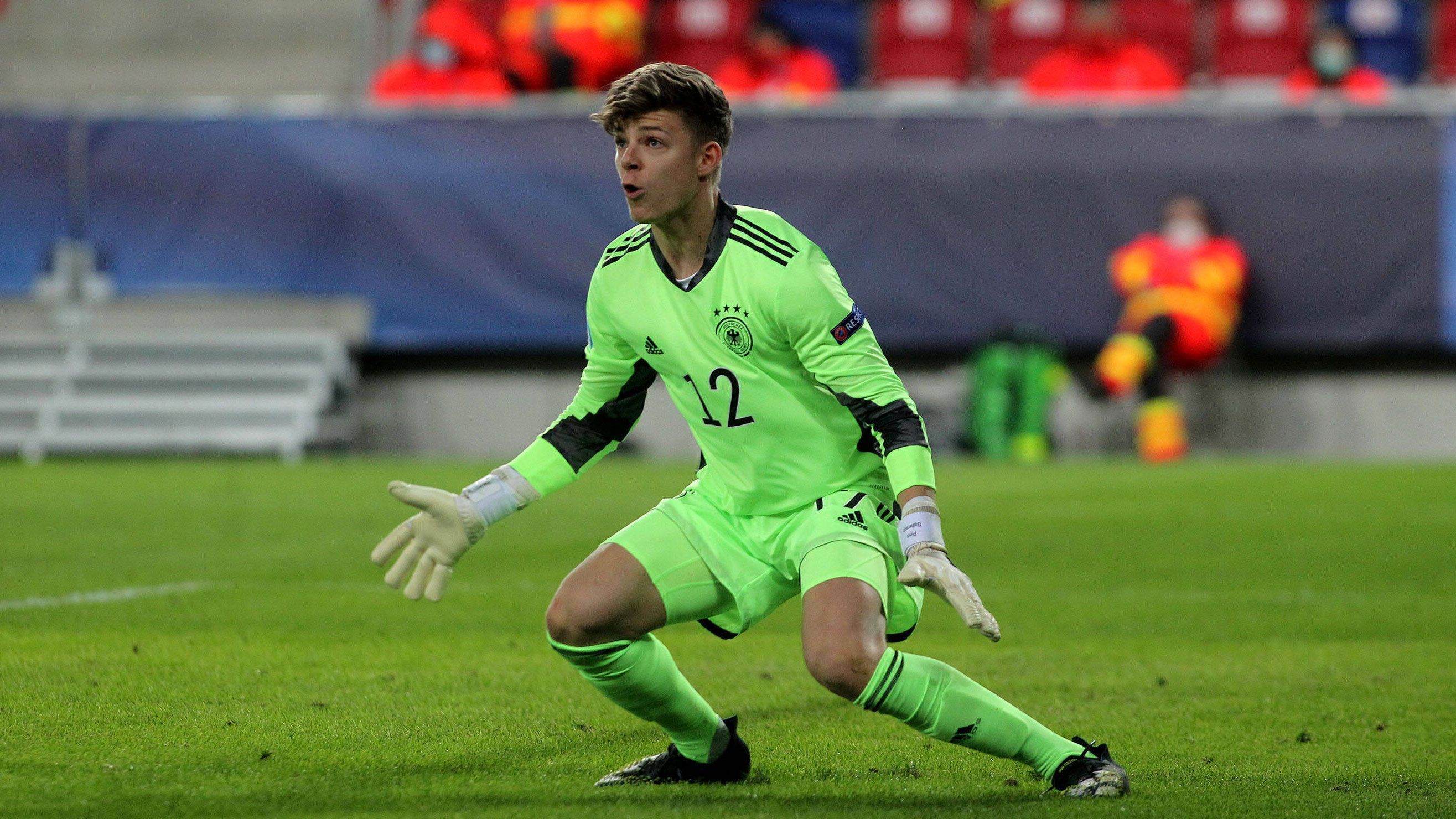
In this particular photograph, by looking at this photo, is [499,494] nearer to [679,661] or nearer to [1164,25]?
[679,661]

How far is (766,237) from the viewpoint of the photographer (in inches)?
163

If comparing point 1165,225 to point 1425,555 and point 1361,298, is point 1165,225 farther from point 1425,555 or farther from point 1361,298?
point 1425,555

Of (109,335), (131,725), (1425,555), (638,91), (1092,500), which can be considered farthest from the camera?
(109,335)

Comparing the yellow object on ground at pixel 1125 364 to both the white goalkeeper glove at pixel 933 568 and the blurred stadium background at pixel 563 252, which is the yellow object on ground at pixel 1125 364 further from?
the white goalkeeper glove at pixel 933 568

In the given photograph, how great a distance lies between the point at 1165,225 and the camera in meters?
16.1

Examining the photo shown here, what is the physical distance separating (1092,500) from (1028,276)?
4753 mm

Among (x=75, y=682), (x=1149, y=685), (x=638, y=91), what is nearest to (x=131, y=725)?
(x=75, y=682)

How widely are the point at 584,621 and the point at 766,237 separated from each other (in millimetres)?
929

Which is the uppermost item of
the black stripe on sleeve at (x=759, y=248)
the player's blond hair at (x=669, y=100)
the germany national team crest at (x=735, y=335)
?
the player's blond hair at (x=669, y=100)

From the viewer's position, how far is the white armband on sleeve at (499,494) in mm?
4156

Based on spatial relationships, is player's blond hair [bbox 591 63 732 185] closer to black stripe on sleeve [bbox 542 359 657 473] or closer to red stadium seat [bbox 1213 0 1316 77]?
black stripe on sleeve [bbox 542 359 657 473]

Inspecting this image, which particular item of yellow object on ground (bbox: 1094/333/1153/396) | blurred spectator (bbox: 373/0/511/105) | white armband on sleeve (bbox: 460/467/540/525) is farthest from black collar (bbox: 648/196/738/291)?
blurred spectator (bbox: 373/0/511/105)

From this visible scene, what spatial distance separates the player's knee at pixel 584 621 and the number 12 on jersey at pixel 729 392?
51 centimetres

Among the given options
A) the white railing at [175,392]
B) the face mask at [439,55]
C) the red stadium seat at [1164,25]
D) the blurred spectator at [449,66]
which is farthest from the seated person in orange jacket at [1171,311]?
the face mask at [439,55]
